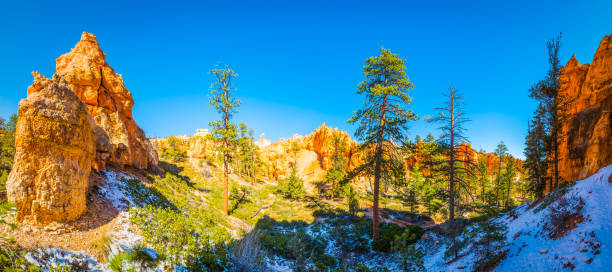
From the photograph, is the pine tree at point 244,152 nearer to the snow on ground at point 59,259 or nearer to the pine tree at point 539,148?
the snow on ground at point 59,259

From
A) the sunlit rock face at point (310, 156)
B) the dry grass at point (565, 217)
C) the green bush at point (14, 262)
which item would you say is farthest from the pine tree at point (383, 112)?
the sunlit rock face at point (310, 156)

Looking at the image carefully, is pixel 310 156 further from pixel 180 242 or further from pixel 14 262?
pixel 14 262

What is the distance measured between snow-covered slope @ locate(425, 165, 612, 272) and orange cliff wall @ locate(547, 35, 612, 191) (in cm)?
1035

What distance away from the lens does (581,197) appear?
7664 mm

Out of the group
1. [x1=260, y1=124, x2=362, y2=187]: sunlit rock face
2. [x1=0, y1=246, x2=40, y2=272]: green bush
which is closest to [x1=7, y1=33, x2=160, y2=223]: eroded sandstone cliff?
[x1=0, y1=246, x2=40, y2=272]: green bush

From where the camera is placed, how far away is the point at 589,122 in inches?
688

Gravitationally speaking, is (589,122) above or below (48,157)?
above

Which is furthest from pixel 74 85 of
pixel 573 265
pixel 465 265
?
pixel 573 265

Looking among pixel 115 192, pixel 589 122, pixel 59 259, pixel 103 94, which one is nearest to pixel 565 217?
pixel 59 259

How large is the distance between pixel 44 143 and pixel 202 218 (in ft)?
26.9

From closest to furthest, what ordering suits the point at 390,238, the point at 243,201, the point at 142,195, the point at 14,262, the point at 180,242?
the point at 14,262, the point at 180,242, the point at 142,195, the point at 390,238, the point at 243,201

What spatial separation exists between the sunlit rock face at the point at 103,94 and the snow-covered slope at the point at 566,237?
67.5 feet

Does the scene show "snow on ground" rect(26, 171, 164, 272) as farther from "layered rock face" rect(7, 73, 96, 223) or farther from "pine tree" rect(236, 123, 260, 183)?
"pine tree" rect(236, 123, 260, 183)

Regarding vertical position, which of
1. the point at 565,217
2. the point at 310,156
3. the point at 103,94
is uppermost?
the point at 103,94
